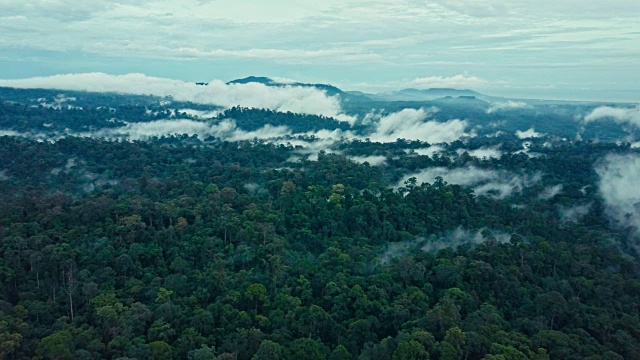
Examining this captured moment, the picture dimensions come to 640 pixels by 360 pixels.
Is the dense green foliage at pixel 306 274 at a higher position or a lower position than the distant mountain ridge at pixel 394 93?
lower

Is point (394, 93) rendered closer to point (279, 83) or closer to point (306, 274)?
point (279, 83)

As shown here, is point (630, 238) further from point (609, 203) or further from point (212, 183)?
point (212, 183)

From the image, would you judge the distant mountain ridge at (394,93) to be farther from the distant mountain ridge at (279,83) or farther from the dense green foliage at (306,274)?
the dense green foliage at (306,274)

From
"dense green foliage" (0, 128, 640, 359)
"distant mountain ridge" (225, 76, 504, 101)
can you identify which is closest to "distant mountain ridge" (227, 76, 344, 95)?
"distant mountain ridge" (225, 76, 504, 101)

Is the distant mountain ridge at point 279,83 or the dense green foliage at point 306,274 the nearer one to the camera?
the dense green foliage at point 306,274

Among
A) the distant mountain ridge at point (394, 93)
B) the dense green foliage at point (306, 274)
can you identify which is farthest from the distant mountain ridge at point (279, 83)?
the dense green foliage at point (306, 274)

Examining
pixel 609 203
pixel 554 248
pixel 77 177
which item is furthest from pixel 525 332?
pixel 77 177

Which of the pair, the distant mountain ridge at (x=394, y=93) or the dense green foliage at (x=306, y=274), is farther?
the distant mountain ridge at (x=394, y=93)

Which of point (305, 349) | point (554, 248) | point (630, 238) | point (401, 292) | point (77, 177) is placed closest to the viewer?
point (305, 349)
